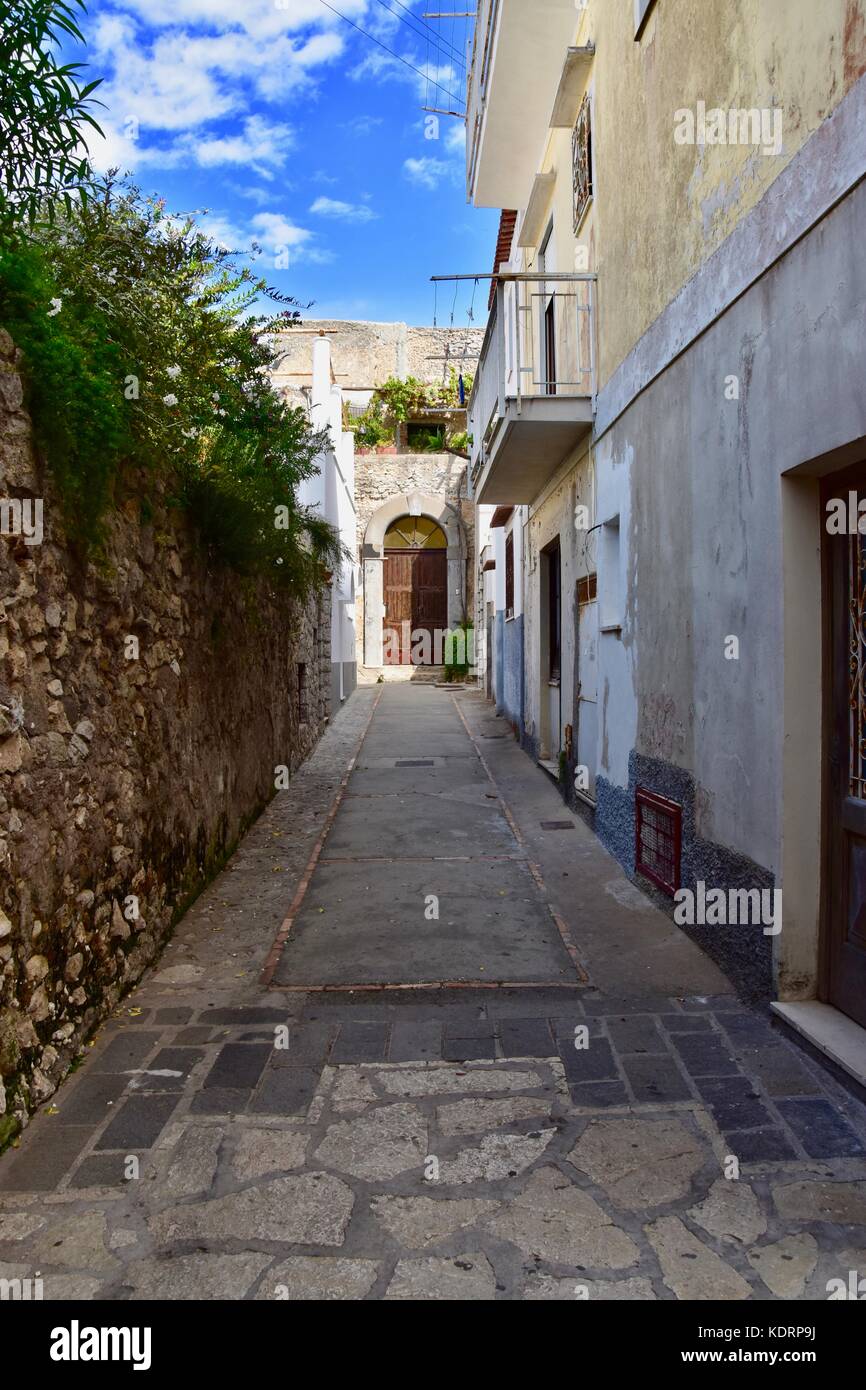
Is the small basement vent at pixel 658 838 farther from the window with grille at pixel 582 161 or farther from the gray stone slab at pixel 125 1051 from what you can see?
the window with grille at pixel 582 161

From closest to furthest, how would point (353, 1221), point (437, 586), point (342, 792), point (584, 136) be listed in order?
point (353, 1221) → point (584, 136) → point (342, 792) → point (437, 586)

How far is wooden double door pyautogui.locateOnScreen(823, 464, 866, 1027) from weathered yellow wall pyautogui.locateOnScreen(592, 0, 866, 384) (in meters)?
1.41

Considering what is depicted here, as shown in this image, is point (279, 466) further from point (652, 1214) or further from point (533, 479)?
point (652, 1214)

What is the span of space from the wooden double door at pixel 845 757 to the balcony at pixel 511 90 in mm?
5949

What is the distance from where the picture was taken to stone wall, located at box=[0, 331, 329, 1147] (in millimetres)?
3049

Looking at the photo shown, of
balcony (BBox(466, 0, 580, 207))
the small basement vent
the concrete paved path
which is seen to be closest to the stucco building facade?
balcony (BBox(466, 0, 580, 207))

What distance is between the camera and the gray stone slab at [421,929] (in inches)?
173

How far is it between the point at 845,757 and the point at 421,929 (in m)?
2.43

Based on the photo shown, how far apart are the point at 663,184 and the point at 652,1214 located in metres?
5.00

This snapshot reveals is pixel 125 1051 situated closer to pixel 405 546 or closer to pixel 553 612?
pixel 553 612

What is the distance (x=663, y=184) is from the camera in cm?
505

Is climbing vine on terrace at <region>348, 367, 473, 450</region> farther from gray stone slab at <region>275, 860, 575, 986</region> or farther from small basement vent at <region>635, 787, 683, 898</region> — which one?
small basement vent at <region>635, 787, 683, 898</region>

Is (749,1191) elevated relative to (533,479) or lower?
lower

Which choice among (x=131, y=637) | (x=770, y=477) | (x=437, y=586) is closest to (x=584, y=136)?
(x=770, y=477)
